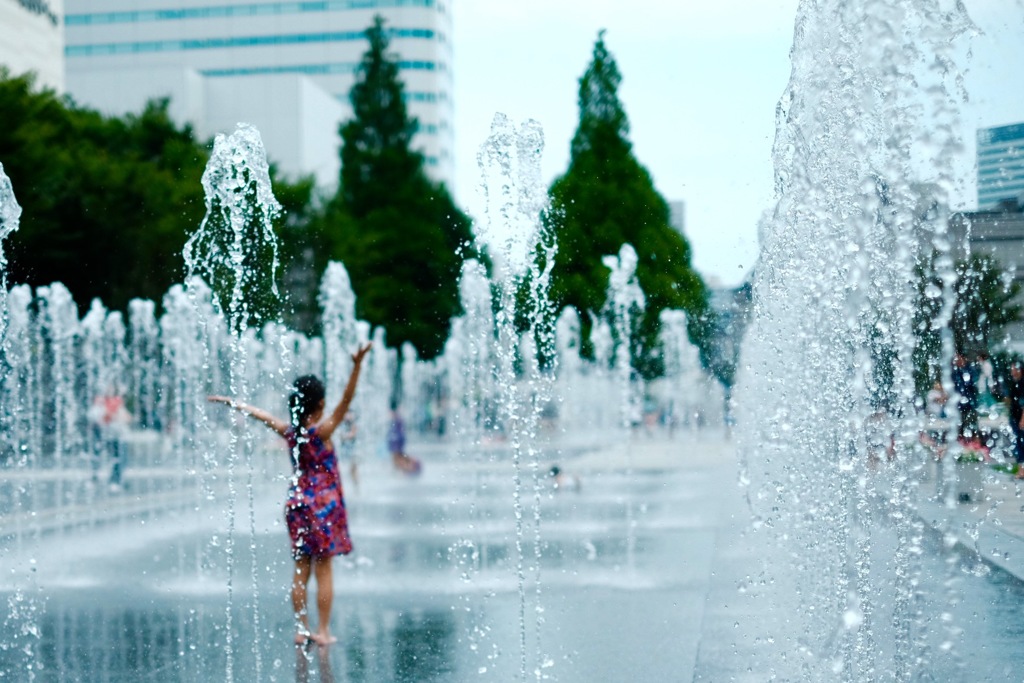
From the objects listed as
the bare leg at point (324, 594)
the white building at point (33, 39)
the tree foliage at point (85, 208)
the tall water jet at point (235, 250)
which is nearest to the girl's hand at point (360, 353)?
the bare leg at point (324, 594)

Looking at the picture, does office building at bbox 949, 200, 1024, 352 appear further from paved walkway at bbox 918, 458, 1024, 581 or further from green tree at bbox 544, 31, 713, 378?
green tree at bbox 544, 31, 713, 378

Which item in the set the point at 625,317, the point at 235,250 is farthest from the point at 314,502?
the point at 625,317

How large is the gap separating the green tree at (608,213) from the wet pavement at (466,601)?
27703 mm

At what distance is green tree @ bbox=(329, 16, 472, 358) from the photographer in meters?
45.5

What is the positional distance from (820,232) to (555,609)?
266 centimetres

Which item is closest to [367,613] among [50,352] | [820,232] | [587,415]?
[820,232]

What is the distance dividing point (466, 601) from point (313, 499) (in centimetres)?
190

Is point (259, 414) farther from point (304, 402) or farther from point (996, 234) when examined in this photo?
point (996, 234)

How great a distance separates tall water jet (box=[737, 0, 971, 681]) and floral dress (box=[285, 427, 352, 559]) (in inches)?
88.9

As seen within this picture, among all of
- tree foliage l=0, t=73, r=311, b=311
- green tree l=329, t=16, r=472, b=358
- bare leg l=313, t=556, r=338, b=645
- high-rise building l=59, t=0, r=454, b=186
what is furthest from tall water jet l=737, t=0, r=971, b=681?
high-rise building l=59, t=0, r=454, b=186

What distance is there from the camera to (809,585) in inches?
299

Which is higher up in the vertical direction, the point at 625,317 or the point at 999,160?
the point at 625,317

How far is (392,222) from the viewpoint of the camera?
47500mm

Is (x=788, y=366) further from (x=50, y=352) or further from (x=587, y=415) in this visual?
(x=587, y=415)
